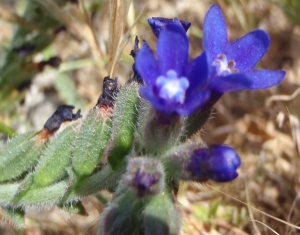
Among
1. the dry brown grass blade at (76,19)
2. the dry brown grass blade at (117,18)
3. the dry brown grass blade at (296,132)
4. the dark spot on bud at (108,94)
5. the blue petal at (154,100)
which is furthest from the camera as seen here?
the dry brown grass blade at (76,19)

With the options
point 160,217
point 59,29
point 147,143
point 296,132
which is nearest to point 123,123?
point 147,143

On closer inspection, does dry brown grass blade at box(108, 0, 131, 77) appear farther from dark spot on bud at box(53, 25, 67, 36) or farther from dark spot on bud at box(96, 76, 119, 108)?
dark spot on bud at box(53, 25, 67, 36)

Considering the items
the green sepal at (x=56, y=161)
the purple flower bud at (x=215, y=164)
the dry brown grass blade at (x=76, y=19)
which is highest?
the dry brown grass blade at (x=76, y=19)

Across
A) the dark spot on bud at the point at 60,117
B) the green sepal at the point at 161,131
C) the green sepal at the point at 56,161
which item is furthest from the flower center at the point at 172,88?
the dark spot on bud at the point at 60,117

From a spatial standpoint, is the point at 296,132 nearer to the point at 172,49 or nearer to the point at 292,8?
the point at 292,8

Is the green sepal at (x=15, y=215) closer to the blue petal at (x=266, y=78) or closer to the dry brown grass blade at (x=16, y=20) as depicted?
the blue petal at (x=266, y=78)

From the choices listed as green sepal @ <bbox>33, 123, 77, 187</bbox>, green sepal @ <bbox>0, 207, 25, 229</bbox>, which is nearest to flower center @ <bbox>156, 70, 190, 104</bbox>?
green sepal @ <bbox>33, 123, 77, 187</bbox>

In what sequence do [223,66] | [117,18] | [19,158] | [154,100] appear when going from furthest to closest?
1. [117,18]
2. [19,158]
3. [223,66]
4. [154,100]
